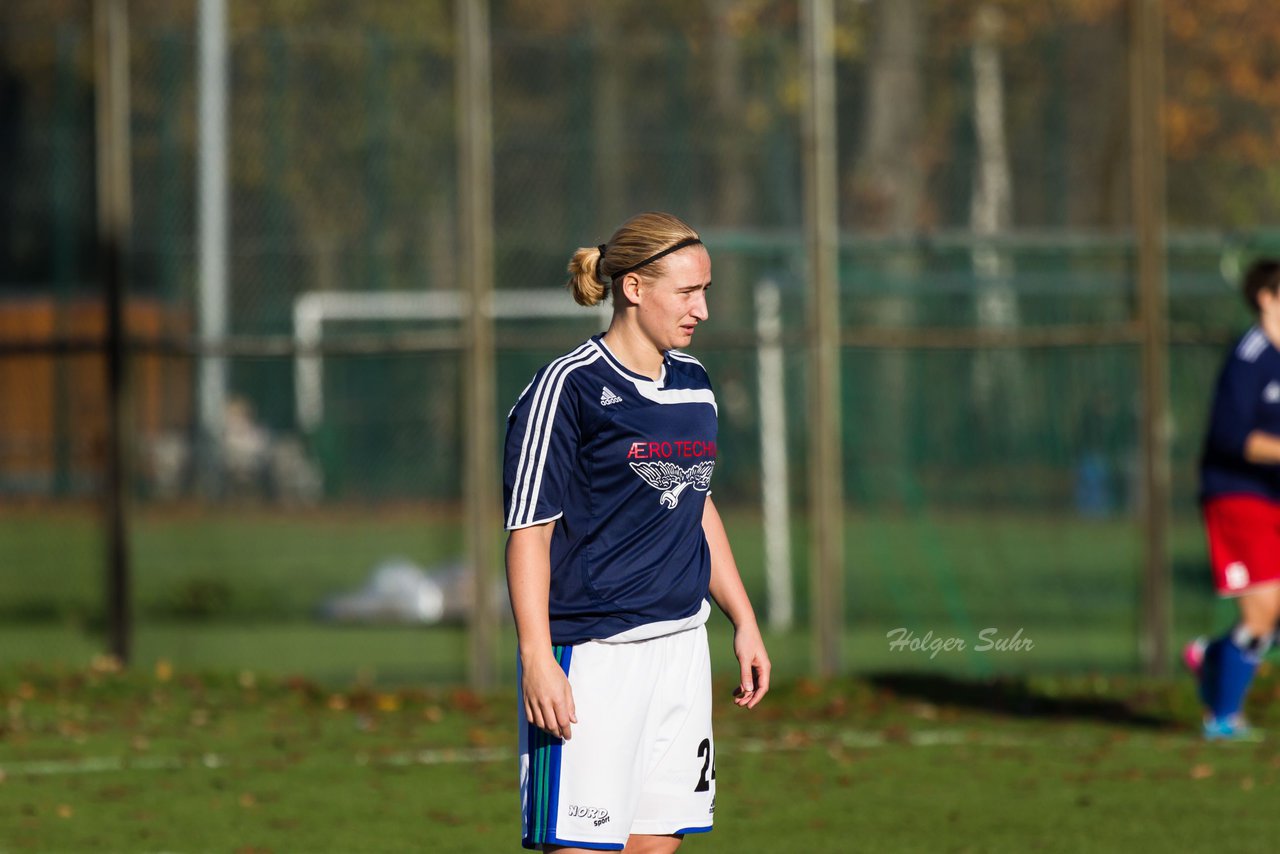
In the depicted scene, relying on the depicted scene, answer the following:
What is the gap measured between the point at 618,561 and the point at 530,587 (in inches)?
A: 11.3

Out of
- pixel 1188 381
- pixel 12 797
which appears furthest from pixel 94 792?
pixel 1188 381

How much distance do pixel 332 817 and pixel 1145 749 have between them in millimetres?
3870

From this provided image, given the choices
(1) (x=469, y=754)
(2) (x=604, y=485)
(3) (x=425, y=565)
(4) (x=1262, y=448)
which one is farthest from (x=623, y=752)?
(3) (x=425, y=565)

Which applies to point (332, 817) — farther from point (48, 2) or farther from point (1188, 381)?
point (48, 2)

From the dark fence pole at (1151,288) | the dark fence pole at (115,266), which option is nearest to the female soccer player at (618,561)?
the dark fence pole at (115,266)

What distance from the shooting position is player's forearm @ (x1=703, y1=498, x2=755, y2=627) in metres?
5.30

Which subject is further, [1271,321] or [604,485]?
[1271,321]

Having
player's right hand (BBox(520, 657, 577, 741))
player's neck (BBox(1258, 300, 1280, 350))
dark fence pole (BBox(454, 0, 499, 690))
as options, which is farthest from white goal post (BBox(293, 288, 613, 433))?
player's right hand (BBox(520, 657, 577, 741))

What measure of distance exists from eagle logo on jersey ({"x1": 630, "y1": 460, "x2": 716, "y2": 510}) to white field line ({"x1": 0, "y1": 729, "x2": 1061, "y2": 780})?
4430 millimetres

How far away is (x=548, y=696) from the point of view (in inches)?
185

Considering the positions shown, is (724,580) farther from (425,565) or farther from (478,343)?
(425,565)

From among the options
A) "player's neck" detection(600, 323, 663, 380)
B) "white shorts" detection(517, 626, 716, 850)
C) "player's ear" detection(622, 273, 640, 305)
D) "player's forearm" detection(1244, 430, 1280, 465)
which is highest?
"player's ear" detection(622, 273, 640, 305)

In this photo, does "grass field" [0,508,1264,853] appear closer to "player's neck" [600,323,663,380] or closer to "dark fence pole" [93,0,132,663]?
"dark fence pole" [93,0,132,663]

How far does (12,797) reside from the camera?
8219mm
